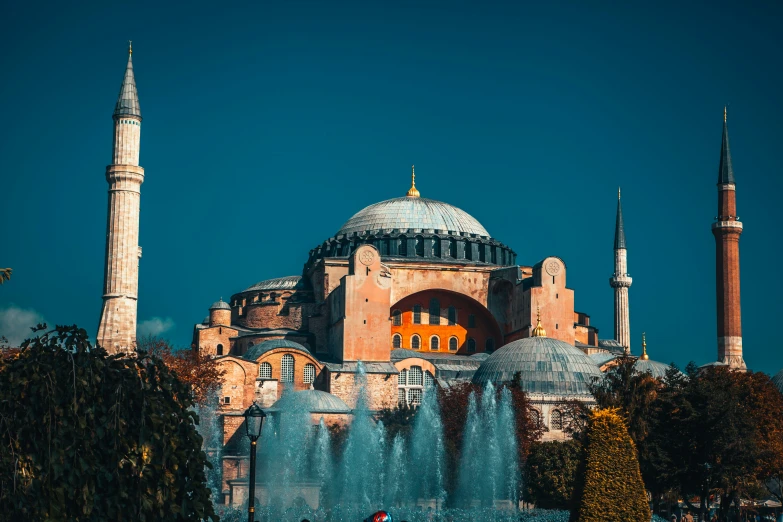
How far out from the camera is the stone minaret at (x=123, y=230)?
41.5m

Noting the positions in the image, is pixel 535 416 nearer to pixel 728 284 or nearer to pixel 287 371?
pixel 287 371

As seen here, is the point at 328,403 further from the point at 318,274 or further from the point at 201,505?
the point at 201,505

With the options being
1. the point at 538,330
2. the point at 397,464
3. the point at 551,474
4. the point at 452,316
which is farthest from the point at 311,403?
the point at 551,474

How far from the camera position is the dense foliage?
107 ft

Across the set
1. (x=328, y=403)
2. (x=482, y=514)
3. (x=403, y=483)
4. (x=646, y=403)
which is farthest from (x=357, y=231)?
(x=482, y=514)

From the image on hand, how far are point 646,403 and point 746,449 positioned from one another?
2.65 meters

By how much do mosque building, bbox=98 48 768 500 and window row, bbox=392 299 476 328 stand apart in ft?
0.13

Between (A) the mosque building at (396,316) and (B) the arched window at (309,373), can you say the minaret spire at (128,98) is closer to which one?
(A) the mosque building at (396,316)

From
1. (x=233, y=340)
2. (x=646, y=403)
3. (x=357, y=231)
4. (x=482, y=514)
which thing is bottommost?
(x=482, y=514)

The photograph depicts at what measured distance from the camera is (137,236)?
140 ft

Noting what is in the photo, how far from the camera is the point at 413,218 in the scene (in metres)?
53.8

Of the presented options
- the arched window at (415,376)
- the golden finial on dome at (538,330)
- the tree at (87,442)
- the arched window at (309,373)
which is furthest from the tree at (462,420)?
the tree at (87,442)

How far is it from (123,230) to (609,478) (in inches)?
1044

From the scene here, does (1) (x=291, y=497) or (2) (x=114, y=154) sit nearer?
(1) (x=291, y=497)
